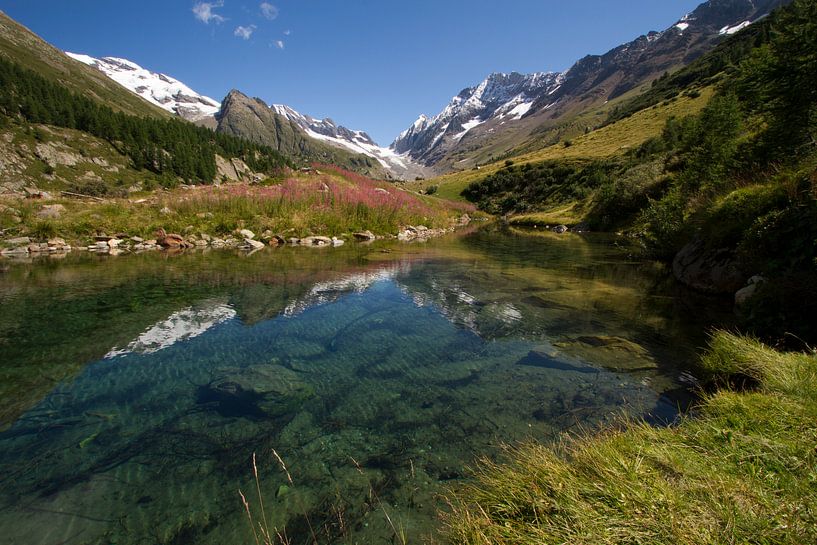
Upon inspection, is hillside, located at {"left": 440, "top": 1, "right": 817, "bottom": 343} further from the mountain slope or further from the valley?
the mountain slope

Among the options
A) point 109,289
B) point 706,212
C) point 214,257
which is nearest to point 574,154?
point 706,212

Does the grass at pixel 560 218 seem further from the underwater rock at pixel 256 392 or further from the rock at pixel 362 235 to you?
the underwater rock at pixel 256 392

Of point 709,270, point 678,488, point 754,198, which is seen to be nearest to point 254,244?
point 709,270

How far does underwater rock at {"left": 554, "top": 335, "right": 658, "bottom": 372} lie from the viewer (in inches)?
292

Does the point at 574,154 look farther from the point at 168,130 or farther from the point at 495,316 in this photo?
the point at 168,130

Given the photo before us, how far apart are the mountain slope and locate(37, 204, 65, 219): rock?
6160 inches

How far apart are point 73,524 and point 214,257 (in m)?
18.4

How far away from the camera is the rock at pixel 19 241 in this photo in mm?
20461

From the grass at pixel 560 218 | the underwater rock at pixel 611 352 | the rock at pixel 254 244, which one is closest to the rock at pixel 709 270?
the underwater rock at pixel 611 352

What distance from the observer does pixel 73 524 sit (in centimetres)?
359

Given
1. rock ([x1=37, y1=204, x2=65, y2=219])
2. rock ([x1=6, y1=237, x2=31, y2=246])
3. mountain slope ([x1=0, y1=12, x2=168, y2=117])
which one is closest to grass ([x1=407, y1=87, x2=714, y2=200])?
rock ([x1=37, y1=204, x2=65, y2=219])

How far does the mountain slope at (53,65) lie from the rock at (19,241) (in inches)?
6296

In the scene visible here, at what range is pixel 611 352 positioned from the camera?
8062 mm

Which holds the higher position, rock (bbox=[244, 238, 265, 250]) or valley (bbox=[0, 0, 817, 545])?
rock (bbox=[244, 238, 265, 250])
